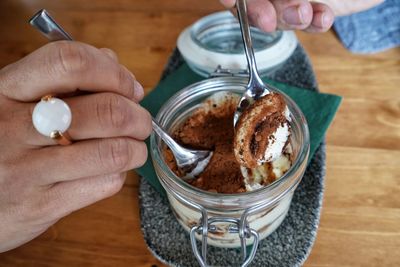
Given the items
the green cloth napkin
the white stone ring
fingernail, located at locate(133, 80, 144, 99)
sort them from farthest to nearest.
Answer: the green cloth napkin < fingernail, located at locate(133, 80, 144, 99) < the white stone ring

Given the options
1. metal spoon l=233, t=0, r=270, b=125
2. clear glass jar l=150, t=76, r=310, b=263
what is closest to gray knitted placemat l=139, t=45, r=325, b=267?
clear glass jar l=150, t=76, r=310, b=263

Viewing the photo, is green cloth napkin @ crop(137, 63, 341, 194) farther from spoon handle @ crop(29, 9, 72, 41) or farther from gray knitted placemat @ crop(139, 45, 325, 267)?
spoon handle @ crop(29, 9, 72, 41)

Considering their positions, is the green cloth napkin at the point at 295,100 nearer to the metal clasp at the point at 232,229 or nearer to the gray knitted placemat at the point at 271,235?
the gray knitted placemat at the point at 271,235

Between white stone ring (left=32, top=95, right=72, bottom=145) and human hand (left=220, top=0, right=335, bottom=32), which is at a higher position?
white stone ring (left=32, top=95, right=72, bottom=145)

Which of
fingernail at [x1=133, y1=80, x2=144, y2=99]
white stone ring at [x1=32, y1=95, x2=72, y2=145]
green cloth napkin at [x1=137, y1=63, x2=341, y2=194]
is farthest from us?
green cloth napkin at [x1=137, y1=63, x2=341, y2=194]

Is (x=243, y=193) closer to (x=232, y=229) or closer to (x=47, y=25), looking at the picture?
(x=232, y=229)

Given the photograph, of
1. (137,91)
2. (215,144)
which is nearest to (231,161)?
(215,144)

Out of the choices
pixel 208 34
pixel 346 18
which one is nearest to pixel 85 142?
pixel 208 34

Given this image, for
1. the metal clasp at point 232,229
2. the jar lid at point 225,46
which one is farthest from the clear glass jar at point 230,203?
the jar lid at point 225,46
